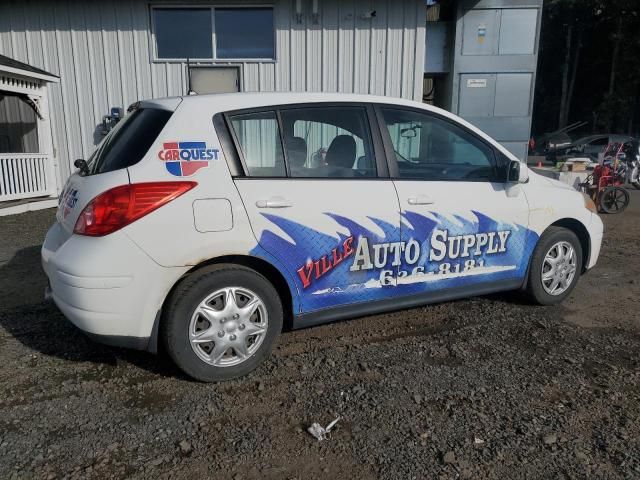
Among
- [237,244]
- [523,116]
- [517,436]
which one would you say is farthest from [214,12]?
[517,436]

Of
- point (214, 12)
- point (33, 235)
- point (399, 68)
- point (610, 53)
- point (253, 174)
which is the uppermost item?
point (610, 53)

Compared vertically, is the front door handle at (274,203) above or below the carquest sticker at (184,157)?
below

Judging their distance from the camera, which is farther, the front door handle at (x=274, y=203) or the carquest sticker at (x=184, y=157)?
the front door handle at (x=274, y=203)

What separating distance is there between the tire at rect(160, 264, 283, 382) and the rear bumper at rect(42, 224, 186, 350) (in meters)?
0.11

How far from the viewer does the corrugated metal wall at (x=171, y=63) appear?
385 inches

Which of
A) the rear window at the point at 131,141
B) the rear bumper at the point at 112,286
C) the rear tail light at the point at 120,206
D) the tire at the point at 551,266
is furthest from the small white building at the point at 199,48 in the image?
the rear bumper at the point at 112,286

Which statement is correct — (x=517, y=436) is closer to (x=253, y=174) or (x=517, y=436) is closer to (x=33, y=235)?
(x=253, y=174)

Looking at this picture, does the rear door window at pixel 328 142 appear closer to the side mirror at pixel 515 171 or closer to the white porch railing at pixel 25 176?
the side mirror at pixel 515 171

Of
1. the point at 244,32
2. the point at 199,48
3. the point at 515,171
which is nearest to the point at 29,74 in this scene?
the point at 199,48

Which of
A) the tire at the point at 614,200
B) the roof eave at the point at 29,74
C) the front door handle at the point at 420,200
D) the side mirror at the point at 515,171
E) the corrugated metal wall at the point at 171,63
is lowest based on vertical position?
the tire at the point at 614,200

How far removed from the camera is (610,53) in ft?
125

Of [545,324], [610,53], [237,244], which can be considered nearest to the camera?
[237,244]

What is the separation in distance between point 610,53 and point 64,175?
4053 centimetres

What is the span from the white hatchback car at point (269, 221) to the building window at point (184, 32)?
7.32 meters
